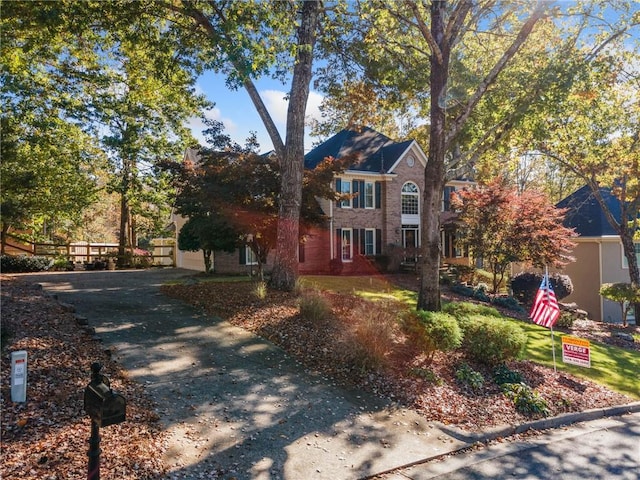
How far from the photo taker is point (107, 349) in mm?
7230

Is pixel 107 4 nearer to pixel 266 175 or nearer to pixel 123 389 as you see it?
pixel 266 175

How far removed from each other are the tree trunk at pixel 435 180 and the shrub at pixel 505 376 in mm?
2345

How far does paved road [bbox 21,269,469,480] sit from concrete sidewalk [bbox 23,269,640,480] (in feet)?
0.05

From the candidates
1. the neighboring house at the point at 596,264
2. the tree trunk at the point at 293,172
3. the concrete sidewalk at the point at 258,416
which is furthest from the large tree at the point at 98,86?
the neighboring house at the point at 596,264

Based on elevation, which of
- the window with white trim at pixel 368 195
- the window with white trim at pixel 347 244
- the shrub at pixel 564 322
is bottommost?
the shrub at pixel 564 322

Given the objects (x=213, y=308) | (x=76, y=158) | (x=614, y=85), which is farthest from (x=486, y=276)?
(x=76, y=158)

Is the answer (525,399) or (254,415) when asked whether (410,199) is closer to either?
(525,399)

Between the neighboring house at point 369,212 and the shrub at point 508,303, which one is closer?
the shrub at point 508,303

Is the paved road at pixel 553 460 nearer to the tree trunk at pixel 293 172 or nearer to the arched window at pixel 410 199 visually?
the tree trunk at pixel 293 172

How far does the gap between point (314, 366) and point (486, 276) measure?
19.0 meters

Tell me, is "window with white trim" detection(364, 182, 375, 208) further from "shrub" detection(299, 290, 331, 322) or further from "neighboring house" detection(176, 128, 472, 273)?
"shrub" detection(299, 290, 331, 322)

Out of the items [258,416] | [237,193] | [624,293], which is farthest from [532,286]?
[258,416]

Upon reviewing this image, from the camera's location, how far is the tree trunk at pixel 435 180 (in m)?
10.2

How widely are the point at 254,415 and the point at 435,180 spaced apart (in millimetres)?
7069
